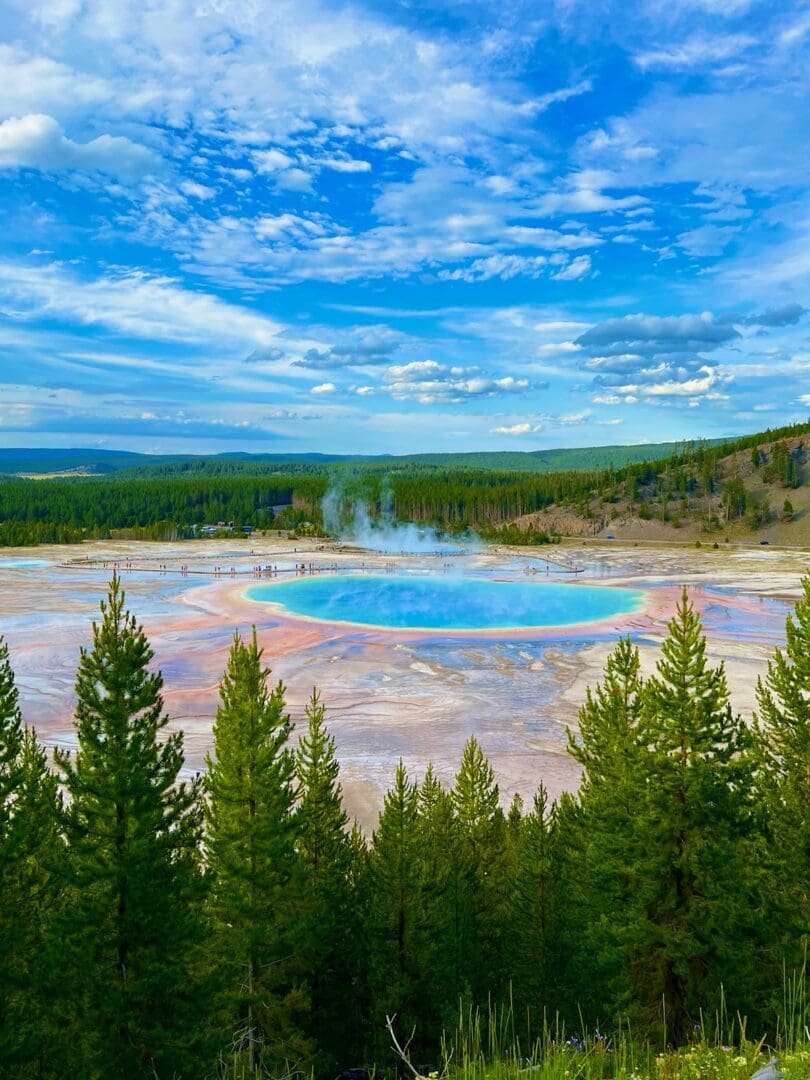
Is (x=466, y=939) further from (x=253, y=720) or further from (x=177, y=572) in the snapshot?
(x=177, y=572)

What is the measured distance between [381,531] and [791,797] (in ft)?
482

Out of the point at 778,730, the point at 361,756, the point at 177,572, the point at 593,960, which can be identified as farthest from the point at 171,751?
the point at 177,572

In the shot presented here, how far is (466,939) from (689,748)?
22.6ft

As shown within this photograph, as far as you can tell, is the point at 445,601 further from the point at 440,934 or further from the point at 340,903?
the point at 440,934

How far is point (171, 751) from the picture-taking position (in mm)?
15242

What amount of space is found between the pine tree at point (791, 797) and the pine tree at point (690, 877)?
595 mm

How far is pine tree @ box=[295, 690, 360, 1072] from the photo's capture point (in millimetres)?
16797

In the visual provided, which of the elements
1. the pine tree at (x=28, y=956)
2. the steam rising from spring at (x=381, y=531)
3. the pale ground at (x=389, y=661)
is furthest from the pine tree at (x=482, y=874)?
the steam rising from spring at (x=381, y=531)

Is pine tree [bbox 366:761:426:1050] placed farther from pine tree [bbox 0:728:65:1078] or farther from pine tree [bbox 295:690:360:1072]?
pine tree [bbox 0:728:65:1078]

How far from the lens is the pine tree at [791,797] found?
50.4ft

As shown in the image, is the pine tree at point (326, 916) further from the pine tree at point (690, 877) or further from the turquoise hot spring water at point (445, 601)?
the turquoise hot spring water at point (445, 601)

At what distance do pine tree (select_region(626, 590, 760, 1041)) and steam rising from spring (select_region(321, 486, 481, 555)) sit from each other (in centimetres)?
10866

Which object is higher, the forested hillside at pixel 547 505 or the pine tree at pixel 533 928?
the forested hillside at pixel 547 505

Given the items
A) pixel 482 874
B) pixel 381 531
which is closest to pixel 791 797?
pixel 482 874
